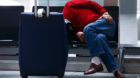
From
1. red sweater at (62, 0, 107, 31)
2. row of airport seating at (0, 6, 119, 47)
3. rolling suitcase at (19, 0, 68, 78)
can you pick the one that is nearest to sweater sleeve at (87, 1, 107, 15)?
red sweater at (62, 0, 107, 31)

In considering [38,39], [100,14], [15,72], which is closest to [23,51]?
[38,39]

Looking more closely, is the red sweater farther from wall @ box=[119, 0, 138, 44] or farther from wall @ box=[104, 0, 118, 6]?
wall @ box=[119, 0, 138, 44]

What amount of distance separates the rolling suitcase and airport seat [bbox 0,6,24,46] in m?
1.36

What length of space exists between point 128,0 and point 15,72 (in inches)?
72.0

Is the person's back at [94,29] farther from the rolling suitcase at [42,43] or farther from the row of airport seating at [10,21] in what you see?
the row of airport seating at [10,21]

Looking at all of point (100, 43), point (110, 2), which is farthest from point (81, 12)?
point (110, 2)

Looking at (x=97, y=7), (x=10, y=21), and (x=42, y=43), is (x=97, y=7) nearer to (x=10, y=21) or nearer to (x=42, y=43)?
(x=42, y=43)

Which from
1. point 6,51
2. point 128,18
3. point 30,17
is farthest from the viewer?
point 128,18

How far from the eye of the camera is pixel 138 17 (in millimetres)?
4402

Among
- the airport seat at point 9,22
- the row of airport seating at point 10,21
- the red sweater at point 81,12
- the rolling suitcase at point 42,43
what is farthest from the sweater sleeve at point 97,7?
the airport seat at point 9,22

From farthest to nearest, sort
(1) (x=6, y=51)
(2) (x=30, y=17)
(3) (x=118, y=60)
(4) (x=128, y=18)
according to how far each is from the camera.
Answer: (4) (x=128, y=18) < (1) (x=6, y=51) < (3) (x=118, y=60) < (2) (x=30, y=17)

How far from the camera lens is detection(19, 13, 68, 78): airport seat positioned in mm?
2443

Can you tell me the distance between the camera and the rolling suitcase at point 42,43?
2441 millimetres

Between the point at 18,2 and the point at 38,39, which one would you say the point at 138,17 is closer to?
the point at 18,2
